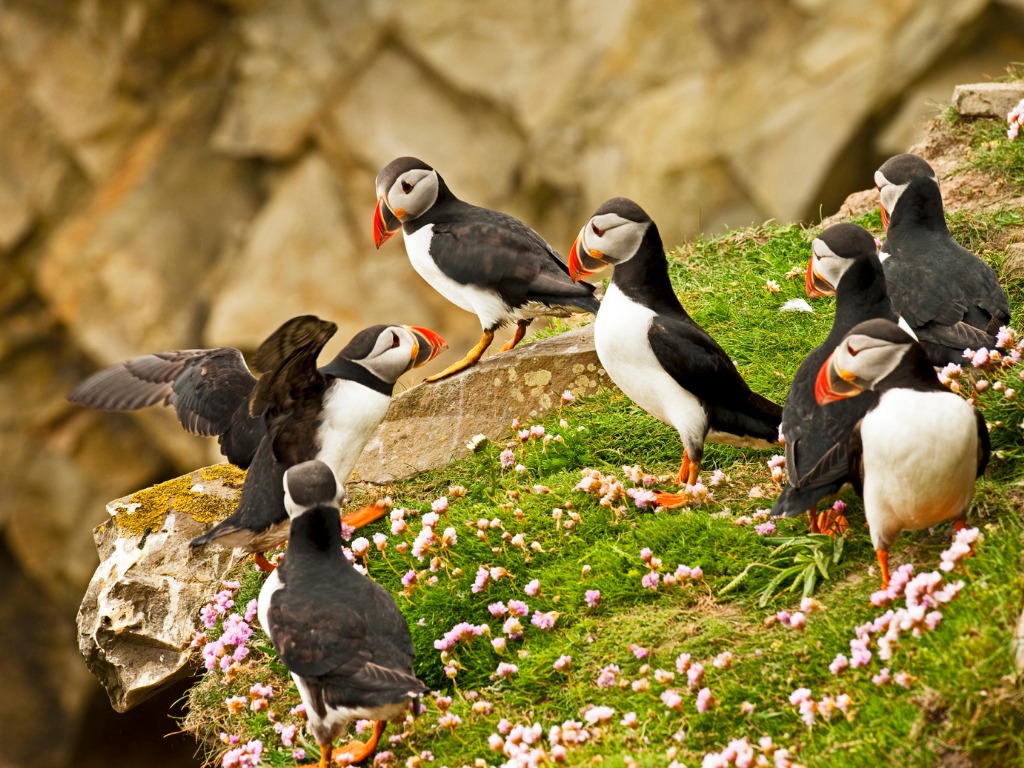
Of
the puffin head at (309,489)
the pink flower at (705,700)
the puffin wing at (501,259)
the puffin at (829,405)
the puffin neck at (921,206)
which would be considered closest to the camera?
the pink flower at (705,700)

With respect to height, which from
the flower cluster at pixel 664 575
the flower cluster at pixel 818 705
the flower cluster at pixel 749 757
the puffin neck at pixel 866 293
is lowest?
the flower cluster at pixel 664 575

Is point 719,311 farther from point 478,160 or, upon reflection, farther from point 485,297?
point 478,160

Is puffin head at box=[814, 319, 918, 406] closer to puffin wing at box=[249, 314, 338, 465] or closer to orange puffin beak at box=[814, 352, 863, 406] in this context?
orange puffin beak at box=[814, 352, 863, 406]

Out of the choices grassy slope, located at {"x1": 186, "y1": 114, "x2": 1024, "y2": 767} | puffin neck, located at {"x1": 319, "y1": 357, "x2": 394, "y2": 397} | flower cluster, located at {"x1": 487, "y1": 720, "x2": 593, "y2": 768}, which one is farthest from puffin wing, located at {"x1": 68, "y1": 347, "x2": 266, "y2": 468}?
flower cluster, located at {"x1": 487, "y1": 720, "x2": 593, "y2": 768}

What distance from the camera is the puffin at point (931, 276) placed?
14.4 feet

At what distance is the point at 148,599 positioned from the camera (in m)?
5.25

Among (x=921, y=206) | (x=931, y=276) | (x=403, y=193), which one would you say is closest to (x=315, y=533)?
(x=403, y=193)

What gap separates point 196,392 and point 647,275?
81.3 inches

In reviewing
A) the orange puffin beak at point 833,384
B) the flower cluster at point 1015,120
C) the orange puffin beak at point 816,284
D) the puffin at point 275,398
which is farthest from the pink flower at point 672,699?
the flower cluster at point 1015,120

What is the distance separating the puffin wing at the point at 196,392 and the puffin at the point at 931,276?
8.62 feet

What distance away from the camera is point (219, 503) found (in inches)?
221

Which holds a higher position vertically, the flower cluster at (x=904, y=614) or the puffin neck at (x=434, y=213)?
the puffin neck at (x=434, y=213)

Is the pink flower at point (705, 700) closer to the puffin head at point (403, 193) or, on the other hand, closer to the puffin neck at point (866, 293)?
the puffin neck at point (866, 293)

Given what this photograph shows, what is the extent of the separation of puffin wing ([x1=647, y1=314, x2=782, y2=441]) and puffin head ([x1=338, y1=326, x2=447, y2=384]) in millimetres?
1035
